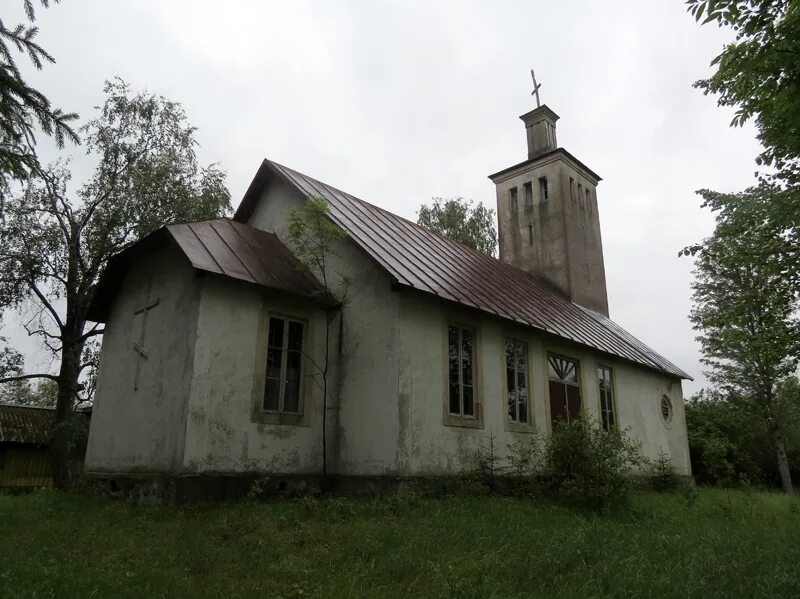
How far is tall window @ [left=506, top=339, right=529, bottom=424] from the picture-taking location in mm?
12430

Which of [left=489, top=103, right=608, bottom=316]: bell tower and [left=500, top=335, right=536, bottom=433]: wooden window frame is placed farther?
[left=489, top=103, right=608, bottom=316]: bell tower

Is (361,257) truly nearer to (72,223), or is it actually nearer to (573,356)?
(573,356)

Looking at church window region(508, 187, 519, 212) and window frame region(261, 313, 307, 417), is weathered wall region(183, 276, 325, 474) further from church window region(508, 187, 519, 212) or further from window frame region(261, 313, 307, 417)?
church window region(508, 187, 519, 212)

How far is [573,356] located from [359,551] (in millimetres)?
9367

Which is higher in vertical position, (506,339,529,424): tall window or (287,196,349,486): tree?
(287,196,349,486): tree

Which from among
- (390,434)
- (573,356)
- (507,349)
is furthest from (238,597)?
(573,356)

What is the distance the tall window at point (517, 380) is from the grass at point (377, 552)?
3.09 m

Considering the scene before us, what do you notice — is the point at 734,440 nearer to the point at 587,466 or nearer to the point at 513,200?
the point at 513,200

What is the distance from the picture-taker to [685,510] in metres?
11.5

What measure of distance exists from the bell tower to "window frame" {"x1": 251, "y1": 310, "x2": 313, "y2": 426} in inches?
465

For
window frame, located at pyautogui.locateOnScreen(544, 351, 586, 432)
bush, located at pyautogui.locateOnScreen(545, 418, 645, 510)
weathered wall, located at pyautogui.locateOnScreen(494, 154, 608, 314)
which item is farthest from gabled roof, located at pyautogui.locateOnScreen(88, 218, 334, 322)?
weathered wall, located at pyautogui.locateOnScreen(494, 154, 608, 314)

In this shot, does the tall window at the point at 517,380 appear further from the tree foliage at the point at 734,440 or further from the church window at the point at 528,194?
the tree foliage at the point at 734,440

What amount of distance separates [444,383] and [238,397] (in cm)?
356

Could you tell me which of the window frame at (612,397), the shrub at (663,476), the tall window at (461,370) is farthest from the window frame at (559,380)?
the shrub at (663,476)
